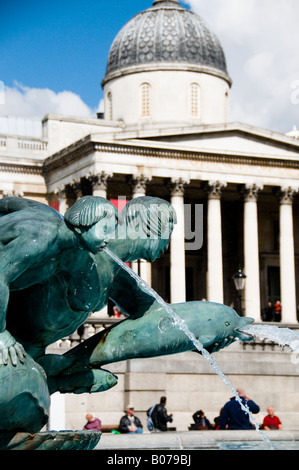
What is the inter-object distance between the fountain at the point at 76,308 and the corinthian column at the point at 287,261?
39.5 metres

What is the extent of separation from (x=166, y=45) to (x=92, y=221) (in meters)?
48.4

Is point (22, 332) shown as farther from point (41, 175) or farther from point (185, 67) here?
point (185, 67)

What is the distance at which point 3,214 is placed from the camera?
6.84 metres

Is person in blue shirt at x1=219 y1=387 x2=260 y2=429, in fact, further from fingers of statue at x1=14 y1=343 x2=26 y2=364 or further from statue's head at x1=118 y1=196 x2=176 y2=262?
fingers of statue at x1=14 y1=343 x2=26 y2=364

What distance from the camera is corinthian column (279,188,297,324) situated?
151 feet

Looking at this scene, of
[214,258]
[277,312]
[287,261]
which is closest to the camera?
[214,258]

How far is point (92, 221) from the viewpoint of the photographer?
6230 millimetres

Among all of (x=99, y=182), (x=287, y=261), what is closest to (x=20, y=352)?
(x=99, y=182)

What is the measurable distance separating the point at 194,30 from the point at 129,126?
8.12 meters

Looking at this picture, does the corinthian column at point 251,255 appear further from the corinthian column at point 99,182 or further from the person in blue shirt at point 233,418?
the person in blue shirt at point 233,418

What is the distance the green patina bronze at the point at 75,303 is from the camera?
609 centimetres

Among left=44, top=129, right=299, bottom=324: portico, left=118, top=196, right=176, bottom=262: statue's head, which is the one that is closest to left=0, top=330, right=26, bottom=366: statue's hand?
left=118, top=196, right=176, bottom=262: statue's head

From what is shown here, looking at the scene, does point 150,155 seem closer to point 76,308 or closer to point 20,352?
point 76,308
